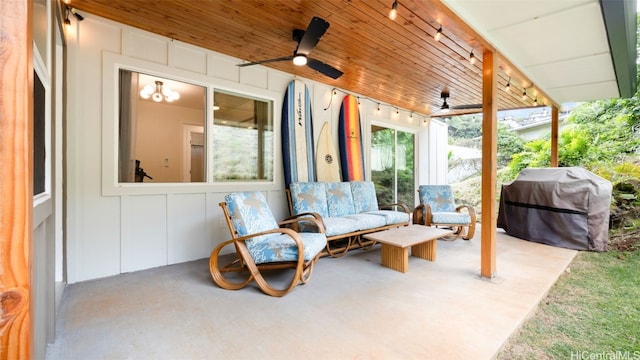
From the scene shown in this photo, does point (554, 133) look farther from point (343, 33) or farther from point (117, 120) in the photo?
point (117, 120)

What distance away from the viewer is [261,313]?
2176 mm

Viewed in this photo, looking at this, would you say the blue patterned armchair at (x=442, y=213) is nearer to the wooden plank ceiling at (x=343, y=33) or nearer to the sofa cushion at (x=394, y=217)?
the sofa cushion at (x=394, y=217)

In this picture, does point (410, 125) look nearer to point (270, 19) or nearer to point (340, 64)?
point (340, 64)

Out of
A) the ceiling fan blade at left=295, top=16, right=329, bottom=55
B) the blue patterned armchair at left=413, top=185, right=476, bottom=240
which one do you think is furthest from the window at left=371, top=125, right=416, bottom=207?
the ceiling fan blade at left=295, top=16, right=329, bottom=55

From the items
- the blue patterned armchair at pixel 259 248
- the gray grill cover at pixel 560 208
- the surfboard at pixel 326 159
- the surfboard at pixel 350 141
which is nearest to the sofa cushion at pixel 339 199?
the surfboard at pixel 326 159

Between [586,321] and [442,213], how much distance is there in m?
2.65

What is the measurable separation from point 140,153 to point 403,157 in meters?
5.38

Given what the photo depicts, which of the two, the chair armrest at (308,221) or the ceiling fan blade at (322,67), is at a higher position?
the ceiling fan blade at (322,67)

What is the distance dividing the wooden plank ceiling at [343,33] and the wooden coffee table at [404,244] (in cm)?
215

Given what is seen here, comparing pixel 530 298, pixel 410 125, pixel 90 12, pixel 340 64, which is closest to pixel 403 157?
pixel 410 125

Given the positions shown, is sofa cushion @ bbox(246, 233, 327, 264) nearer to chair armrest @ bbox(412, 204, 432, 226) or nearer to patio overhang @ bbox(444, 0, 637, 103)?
patio overhang @ bbox(444, 0, 637, 103)

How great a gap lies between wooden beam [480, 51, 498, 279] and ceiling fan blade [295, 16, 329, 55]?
175 cm

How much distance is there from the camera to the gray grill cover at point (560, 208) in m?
3.99

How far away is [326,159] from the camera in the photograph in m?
4.84
